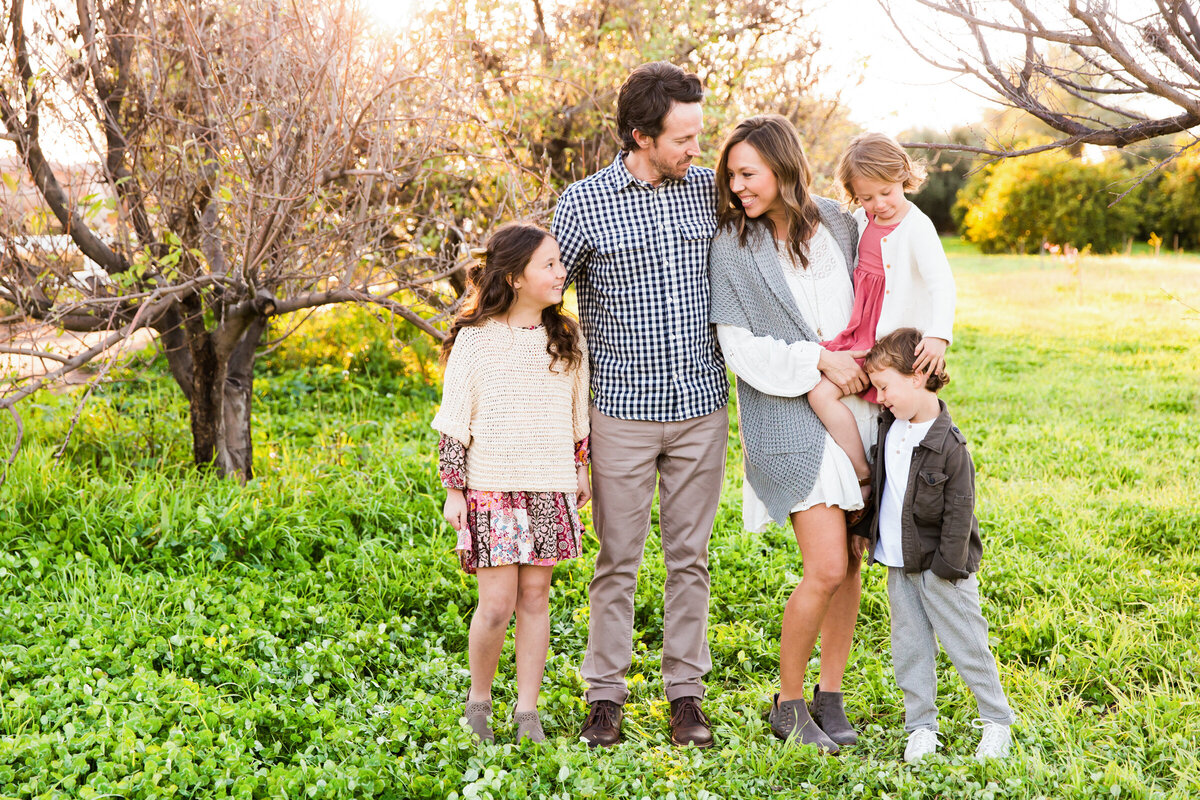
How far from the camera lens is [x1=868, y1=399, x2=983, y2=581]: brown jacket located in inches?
114

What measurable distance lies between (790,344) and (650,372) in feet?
1.47

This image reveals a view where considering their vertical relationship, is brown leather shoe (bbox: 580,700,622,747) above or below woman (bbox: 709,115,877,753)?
below

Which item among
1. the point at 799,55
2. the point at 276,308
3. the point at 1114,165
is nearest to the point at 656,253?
the point at 276,308

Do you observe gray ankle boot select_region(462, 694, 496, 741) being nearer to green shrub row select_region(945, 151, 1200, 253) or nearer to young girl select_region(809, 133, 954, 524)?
young girl select_region(809, 133, 954, 524)

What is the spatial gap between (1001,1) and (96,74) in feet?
13.2

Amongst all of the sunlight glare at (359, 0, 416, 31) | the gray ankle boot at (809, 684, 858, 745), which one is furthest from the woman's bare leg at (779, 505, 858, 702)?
the sunlight glare at (359, 0, 416, 31)

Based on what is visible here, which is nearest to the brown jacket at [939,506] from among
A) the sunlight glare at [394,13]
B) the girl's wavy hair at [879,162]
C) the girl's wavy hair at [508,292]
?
the girl's wavy hair at [879,162]

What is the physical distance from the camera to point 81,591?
382 centimetres

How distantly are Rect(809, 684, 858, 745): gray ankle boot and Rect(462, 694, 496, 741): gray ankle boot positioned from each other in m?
1.10

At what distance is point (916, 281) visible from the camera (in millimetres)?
2939

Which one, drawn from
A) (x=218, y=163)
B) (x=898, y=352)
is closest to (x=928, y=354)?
(x=898, y=352)

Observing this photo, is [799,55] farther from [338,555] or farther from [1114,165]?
[1114,165]

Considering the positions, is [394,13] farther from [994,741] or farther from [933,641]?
[994,741]

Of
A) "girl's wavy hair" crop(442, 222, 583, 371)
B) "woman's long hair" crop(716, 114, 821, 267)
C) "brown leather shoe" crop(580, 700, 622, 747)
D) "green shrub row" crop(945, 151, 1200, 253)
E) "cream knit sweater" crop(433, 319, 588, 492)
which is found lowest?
"brown leather shoe" crop(580, 700, 622, 747)
